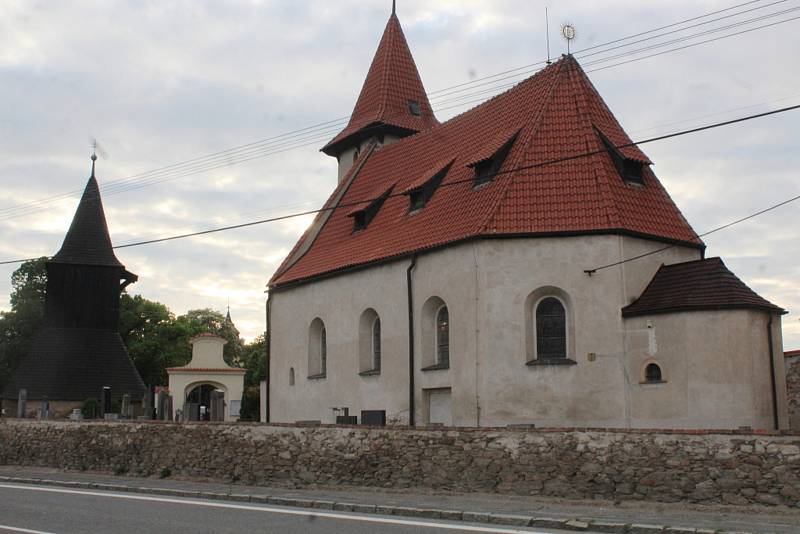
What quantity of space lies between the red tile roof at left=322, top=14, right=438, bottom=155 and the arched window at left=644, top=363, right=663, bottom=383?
1633 cm

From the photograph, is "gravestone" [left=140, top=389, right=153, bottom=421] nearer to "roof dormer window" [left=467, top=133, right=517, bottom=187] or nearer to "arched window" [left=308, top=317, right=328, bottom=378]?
"arched window" [left=308, top=317, right=328, bottom=378]

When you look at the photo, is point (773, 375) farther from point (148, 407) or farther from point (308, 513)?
point (148, 407)

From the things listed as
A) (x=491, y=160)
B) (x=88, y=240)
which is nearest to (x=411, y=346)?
(x=491, y=160)

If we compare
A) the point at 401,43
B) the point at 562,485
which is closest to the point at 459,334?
the point at 562,485

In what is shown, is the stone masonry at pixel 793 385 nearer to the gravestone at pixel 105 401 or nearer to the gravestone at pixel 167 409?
the gravestone at pixel 167 409

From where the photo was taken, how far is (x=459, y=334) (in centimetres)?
2139

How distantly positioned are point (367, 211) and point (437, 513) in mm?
16034

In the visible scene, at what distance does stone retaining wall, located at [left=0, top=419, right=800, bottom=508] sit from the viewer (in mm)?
12266

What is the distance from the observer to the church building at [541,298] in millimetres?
18906

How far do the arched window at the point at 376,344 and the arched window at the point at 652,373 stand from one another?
27.0 ft

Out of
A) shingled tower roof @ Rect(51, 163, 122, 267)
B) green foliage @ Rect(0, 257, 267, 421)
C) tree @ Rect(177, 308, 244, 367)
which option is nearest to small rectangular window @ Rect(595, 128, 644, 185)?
shingled tower roof @ Rect(51, 163, 122, 267)

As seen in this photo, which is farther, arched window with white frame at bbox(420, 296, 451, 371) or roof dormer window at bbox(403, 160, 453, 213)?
roof dormer window at bbox(403, 160, 453, 213)

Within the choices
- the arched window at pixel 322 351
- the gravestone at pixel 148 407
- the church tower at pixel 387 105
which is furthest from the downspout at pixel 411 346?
the church tower at pixel 387 105

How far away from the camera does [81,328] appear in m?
40.4
